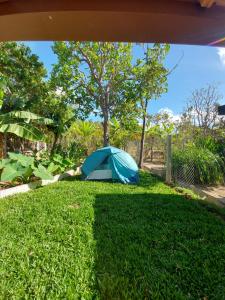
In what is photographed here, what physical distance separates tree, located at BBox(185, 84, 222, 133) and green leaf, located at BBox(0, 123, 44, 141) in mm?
16809

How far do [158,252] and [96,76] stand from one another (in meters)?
12.3

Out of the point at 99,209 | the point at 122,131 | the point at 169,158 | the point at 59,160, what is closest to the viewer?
the point at 99,209

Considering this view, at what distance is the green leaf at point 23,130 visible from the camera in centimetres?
944

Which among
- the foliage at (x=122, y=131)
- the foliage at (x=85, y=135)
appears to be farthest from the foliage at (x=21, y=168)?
the foliage at (x=122, y=131)

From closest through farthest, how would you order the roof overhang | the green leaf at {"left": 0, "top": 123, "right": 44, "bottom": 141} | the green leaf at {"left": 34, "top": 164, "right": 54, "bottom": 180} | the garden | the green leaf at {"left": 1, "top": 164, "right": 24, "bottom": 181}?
1. the roof overhang
2. the garden
3. the green leaf at {"left": 1, "top": 164, "right": 24, "bottom": 181}
4. the green leaf at {"left": 34, "top": 164, "right": 54, "bottom": 180}
5. the green leaf at {"left": 0, "top": 123, "right": 44, "bottom": 141}

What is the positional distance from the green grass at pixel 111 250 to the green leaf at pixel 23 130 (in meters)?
3.92

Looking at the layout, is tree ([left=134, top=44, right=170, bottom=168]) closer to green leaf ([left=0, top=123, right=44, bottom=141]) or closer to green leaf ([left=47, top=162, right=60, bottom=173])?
green leaf ([left=47, top=162, right=60, bottom=173])

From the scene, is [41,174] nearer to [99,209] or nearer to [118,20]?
[99,209]

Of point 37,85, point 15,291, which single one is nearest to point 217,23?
point 15,291

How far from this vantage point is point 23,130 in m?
9.66

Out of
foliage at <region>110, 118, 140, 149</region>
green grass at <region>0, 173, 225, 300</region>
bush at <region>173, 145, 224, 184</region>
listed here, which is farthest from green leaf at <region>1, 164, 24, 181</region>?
foliage at <region>110, 118, 140, 149</region>

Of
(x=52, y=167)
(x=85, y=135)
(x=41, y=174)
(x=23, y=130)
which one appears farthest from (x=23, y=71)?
(x=41, y=174)

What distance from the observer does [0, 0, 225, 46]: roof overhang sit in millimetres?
2000

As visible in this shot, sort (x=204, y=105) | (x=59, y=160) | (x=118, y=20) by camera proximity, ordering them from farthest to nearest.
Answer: (x=204, y=105), (x=59, y=160), (x=118, y=20)
